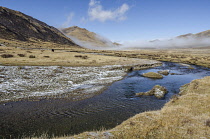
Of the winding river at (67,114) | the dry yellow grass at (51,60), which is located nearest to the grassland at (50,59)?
the dry yellow grass at (51,60)

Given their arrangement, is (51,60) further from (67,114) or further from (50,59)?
(67,114)

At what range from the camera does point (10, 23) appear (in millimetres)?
163875

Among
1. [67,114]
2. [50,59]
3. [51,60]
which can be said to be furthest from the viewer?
[50,59]

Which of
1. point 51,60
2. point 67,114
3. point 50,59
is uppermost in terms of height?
point 50,59

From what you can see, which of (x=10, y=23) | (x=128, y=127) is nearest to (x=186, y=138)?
(x=128, y=127)

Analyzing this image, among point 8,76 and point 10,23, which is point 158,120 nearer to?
point 8,76

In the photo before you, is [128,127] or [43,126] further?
[43,126]

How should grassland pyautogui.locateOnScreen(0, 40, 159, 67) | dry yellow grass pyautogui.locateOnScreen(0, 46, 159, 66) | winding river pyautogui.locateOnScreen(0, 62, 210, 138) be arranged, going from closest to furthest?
winding river pyautogui.locateOnScreen(0, 62, 210, 138)
dry yellow grass pyautogui.locateOnScreen(0, 46, 159, 66)
grassland pyautogui.locateOnScreen(0, 40, 159, 67)

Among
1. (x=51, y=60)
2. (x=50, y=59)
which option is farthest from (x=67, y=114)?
(x=50, y=59)

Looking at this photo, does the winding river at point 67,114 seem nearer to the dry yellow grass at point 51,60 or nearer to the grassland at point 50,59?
the grassland at point 50,59

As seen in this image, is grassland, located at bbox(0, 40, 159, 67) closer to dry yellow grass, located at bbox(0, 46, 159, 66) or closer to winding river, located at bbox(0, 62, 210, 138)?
dry yellow grass, located at bbox(0, 46, 159, 66)

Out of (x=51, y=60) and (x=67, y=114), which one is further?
(x=51, y=60)

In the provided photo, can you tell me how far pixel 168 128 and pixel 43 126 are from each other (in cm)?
1100

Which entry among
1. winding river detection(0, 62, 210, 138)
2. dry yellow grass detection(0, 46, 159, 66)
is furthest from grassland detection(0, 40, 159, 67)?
winding river detection(0, 62, 210, 138)
